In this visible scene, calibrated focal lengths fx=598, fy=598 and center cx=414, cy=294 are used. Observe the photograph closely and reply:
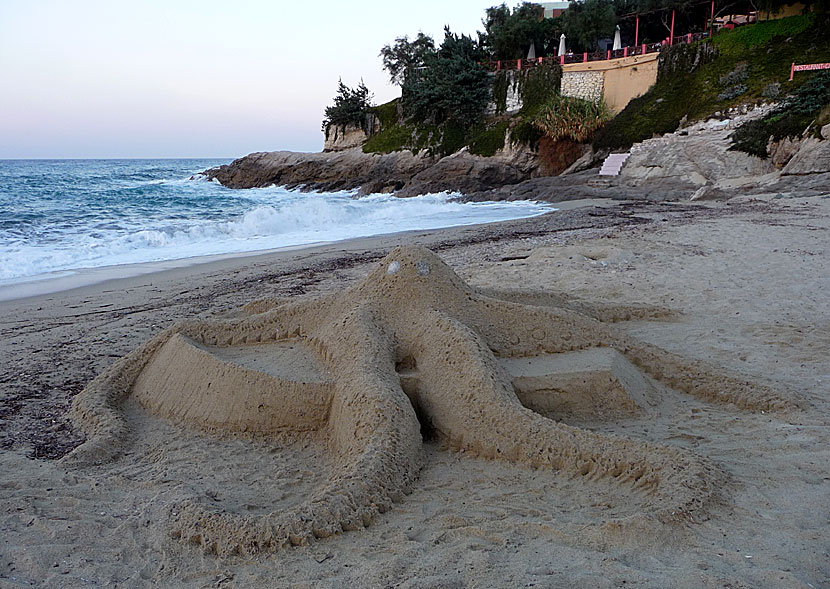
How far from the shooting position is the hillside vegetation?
26.3 meters

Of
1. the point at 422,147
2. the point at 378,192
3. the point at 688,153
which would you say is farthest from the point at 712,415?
the point at 422,147

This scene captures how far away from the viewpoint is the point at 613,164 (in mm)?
26859

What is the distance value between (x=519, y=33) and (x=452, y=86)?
6206mm

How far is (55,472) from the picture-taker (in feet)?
11.3

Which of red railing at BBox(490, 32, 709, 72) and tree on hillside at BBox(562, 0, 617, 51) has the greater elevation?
tree on hillside at BBox(562, 0, 617, 51)

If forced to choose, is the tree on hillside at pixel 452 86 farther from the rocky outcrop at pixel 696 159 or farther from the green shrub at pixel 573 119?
the rocky outcrop at pixel 696 159

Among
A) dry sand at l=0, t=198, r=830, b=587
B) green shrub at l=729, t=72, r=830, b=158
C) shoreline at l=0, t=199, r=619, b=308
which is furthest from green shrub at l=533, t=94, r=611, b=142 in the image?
dry sand at l=0, t=198, r=830, b=587

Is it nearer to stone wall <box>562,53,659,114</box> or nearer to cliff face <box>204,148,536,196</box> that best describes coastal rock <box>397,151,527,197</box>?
cliff face <box>204,148,536,196</box>

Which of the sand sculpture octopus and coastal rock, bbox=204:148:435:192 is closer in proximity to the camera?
the sand sculpture octopus

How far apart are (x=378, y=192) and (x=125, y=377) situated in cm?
2895

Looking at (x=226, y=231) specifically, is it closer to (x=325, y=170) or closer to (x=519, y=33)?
(x=325, y=170)

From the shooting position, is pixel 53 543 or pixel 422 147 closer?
pixel 53 543

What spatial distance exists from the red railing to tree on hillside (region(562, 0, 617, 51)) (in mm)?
1791

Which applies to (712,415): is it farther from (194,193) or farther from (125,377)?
(194,193)
